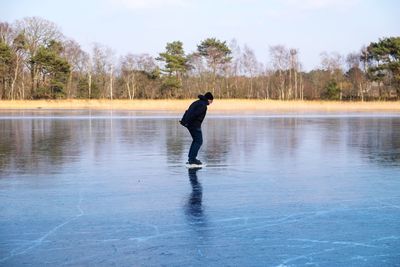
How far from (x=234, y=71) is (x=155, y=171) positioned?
83497 millimetres

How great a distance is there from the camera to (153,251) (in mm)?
4727

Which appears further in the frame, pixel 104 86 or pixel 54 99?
pixel 104 86

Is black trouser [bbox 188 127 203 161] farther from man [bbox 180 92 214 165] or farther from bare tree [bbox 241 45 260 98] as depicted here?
bare tree [bbox 241 45 260 98]

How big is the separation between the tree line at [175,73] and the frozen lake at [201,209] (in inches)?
2283

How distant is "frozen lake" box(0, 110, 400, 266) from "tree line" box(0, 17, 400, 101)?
58.0 m

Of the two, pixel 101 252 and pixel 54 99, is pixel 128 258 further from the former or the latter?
pixel 54 99

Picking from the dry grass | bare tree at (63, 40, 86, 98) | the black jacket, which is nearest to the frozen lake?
the black jacket

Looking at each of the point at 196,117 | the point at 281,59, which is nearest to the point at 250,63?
the point at 281,59

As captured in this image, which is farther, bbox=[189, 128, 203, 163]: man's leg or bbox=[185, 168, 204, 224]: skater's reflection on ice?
bbox=[189, 128, 203, 163]: man's leg

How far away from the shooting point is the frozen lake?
466 cm

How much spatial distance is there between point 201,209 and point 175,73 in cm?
7515

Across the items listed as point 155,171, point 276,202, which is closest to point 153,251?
point 276,202

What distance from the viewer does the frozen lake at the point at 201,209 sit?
4660mm

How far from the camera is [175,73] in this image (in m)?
80.8
